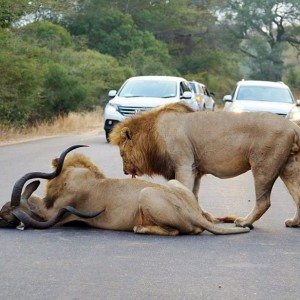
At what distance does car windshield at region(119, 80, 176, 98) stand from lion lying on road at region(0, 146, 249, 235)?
15.5 m

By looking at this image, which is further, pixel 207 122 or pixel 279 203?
pixel 279 203

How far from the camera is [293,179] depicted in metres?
9.67

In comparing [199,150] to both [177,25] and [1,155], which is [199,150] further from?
[177,25]

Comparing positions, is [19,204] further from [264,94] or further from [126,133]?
[264,94]

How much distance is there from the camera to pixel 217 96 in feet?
209

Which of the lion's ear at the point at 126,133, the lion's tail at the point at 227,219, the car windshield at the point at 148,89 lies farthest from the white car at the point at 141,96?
the lion's tail at the point at 227,219

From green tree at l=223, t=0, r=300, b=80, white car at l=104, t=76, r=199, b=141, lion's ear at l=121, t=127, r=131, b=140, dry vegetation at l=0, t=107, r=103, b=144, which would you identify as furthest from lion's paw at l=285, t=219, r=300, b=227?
green tree at l=223, t=0, r=300, b=80

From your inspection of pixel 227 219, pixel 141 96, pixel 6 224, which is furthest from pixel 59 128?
pixel 6 224

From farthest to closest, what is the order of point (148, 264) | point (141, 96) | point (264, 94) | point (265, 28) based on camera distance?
point (265, 28) < point (141, 96) < point (264, 94) < point (148, 264)

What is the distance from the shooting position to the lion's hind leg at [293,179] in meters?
9.61

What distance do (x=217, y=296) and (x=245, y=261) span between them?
1355mm

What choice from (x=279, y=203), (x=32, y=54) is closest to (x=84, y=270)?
(x=279, y=203)

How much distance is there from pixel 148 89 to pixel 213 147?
49.9ft

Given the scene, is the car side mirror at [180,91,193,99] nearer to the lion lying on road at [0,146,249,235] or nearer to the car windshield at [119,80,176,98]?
the car windshield at [119,80,176,98]
